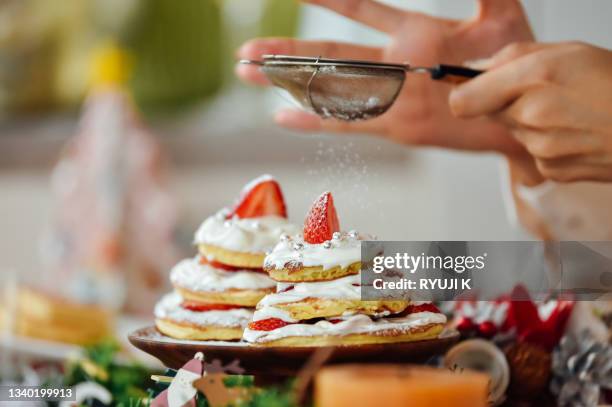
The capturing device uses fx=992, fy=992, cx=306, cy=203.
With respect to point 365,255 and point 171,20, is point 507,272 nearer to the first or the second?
point 365,255

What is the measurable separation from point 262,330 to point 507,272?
7.3 inches

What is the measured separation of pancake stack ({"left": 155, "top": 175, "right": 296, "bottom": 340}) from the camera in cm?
54

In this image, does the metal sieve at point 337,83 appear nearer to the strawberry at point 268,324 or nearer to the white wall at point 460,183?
the strawberry at point 268,324

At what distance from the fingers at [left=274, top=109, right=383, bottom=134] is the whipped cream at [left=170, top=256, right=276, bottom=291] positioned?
0.56ft

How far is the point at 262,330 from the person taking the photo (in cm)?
49

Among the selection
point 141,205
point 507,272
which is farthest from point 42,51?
point 507,272

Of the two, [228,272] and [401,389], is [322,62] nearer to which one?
[228,272]

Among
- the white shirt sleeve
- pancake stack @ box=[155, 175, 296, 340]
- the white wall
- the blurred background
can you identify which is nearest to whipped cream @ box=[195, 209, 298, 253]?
pancake stack @ box=[155, 175, 296, 340]

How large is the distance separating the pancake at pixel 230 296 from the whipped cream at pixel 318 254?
3 cm

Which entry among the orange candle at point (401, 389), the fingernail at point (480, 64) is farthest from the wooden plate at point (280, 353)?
the fingernail at point (480, 64)

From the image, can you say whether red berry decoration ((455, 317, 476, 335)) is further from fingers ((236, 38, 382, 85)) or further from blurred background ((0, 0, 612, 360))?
blurred background ((0, 0, 612, 360))

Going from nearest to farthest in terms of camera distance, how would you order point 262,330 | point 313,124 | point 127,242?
point 262,330
point 313,124
point 127,242

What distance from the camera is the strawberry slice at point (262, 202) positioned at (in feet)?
1.92

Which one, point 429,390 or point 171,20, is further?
point 171,20
